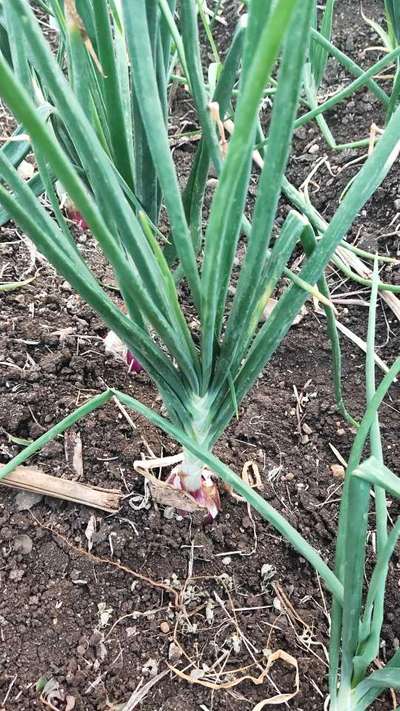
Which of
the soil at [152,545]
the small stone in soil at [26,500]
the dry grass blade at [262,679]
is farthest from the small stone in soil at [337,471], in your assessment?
the small stone in soil at [26,500]

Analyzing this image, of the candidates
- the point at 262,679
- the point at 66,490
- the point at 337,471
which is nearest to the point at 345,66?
the point at 337,471

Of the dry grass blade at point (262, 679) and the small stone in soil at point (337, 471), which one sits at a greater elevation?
the small stone in soil at point (337, 471)

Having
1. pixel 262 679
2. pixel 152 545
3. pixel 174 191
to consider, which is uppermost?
pixel 174 191

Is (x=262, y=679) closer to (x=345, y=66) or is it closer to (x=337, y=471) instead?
(x=337, y=471)

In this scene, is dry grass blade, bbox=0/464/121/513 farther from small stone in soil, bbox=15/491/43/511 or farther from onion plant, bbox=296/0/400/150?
onion plant, bbox=296/0/400/150

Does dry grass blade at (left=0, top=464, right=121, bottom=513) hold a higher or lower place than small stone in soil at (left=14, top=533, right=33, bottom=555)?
higher

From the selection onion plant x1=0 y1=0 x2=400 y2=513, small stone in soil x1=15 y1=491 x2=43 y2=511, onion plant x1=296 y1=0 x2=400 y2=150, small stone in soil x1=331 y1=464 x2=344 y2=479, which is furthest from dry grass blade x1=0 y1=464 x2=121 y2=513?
onion plant x1=296 y1=0 x2=400 y2=150

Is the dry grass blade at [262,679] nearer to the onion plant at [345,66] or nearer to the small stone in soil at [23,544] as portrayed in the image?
the small stone in soil at [23,544]
